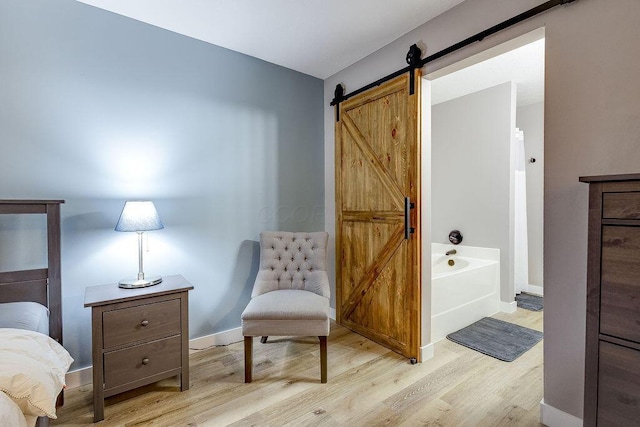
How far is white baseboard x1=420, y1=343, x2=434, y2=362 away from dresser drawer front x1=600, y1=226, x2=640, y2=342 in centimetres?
136

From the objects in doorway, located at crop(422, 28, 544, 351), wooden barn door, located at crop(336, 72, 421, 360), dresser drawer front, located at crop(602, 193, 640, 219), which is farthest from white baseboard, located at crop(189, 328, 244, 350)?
dresser drawer front, located at crop(602, 193, 640, 219)

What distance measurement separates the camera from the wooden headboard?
175 centimetres

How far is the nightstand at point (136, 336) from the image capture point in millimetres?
1704

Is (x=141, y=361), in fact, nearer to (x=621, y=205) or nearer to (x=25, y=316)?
(x=25, y=316)

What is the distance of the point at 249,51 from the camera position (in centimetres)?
265

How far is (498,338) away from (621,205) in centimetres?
204

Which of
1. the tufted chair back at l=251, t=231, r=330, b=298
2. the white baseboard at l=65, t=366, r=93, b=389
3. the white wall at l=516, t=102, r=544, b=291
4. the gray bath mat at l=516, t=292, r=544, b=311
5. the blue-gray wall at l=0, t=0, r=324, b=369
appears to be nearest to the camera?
the blue-gray wall at l=0, t=0, r=324, b=369

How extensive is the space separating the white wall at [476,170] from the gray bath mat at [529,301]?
39 cm

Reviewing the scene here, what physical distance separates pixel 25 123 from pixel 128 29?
943 mm

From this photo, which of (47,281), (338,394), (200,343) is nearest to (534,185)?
(338,394)

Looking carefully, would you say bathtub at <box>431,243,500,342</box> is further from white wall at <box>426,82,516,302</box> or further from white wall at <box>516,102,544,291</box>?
white wall at <box>516,102,544,291</box>

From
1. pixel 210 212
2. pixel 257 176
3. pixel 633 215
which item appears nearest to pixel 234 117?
pixel 257 176

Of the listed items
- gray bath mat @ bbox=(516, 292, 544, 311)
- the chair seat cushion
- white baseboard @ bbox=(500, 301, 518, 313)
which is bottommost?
gray bath mat @ bbox=(516, 292, 544, 311)

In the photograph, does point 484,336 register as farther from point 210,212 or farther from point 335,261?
point 210,212
